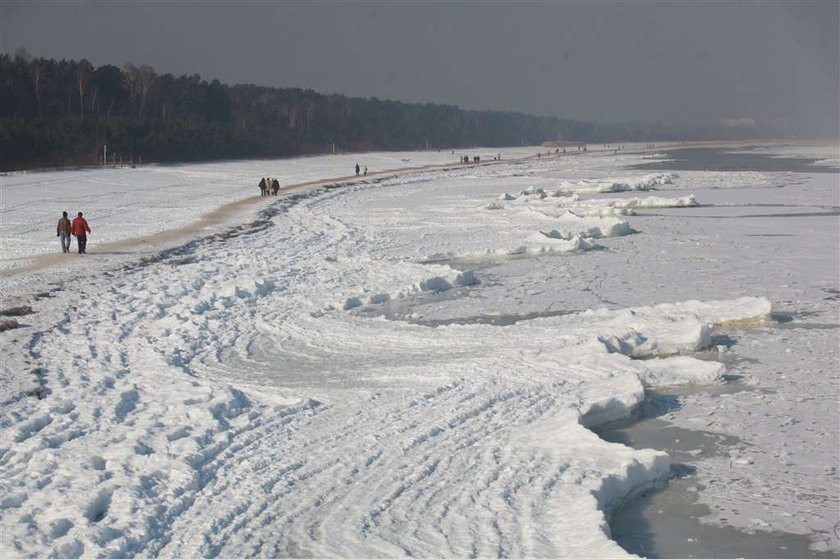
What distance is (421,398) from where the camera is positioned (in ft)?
36.9

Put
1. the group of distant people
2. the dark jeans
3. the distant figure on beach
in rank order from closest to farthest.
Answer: the distant figure on beach, the dark jeans, the group of distant people

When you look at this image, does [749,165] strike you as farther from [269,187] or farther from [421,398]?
[421,398]

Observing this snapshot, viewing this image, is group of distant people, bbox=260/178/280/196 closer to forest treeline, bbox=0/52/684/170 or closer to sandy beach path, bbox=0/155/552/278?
sandy beach path, bbox=0/155/552/278

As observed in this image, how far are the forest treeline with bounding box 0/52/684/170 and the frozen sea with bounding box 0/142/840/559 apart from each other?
47.4 m

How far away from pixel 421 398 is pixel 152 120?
267 ft

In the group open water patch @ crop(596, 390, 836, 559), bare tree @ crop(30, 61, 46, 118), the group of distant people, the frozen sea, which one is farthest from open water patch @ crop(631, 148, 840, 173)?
open water patch @ crop(596, 390, 836, 559)

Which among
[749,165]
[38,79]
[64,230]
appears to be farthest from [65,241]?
[38,79]

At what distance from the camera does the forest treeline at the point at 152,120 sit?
232 feet

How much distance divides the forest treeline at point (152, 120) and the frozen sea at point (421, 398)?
47.4 metres

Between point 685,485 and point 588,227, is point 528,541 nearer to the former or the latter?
point 685,485

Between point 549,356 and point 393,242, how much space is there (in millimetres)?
14464

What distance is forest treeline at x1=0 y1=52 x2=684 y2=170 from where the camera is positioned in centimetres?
7069

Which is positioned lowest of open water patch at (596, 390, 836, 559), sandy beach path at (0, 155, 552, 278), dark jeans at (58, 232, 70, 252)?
open water patch at (596, 390, 836, 559)

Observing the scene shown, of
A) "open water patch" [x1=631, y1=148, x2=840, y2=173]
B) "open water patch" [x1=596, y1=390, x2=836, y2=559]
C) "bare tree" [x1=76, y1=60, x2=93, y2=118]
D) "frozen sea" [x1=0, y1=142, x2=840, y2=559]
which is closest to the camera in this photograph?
"open water patch" [x1=596, y1=390, x2=836, y2=559]
